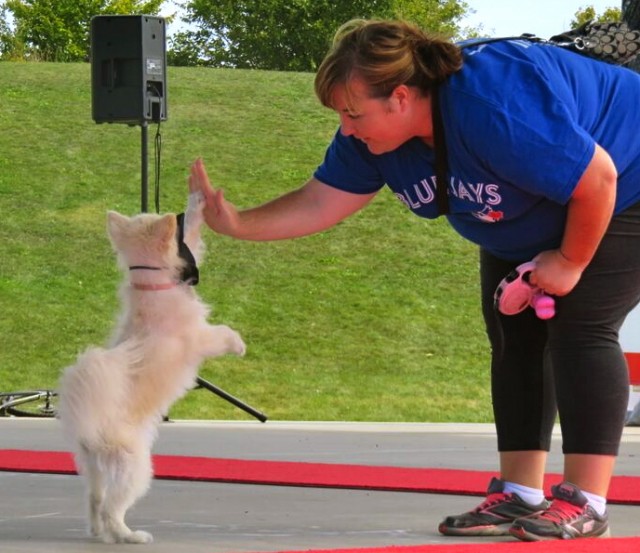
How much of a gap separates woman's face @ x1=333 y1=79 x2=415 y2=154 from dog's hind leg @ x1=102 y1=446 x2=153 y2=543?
3.68ft

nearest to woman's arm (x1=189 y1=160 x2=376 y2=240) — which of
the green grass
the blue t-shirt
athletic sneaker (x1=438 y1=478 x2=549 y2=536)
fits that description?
the blue t-shirt

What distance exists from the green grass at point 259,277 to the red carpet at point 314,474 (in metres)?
5.50

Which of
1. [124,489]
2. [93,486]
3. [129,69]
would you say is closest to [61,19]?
[129,69]

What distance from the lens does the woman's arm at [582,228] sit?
3.13 m

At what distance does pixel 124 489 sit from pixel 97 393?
0.32 meters

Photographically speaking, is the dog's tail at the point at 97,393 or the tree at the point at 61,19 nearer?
the dog's tail at the point at 97,393

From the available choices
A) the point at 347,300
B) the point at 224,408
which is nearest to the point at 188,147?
the point at 347,300

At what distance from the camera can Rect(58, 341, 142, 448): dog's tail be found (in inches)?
133

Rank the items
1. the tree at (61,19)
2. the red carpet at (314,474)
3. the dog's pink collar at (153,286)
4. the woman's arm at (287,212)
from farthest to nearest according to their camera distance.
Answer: the tree at (61,19) → the red carpet at (314,474) → the woman's arm at (287,212) → the dog's pink collar at (153,286)

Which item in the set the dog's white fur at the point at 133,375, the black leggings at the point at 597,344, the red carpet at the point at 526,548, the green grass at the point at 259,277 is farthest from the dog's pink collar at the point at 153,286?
the green grass at the point at 259,277

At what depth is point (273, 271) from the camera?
1675 centimetres

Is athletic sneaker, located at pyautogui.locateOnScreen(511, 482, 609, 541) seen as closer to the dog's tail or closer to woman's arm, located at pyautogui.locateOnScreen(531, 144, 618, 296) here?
woman's arm, located at pyautogui.locateOnScreen(531, 144, 618, 296)

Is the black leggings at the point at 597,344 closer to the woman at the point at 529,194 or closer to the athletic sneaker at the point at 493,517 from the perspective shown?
the woman at the point at 529,194

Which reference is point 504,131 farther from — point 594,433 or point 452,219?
point 594,433
